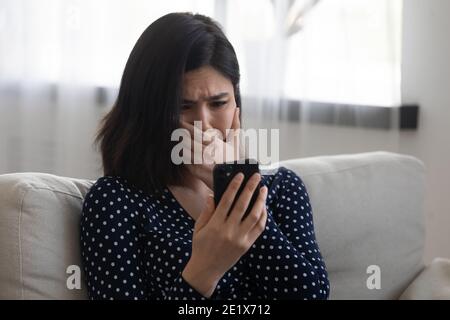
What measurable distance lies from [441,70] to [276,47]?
1.70 feet

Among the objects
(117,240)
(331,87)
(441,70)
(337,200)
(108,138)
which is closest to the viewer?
(117,240)

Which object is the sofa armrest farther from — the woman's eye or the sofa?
the woman's eye

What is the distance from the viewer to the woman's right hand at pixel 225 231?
3.67 feet

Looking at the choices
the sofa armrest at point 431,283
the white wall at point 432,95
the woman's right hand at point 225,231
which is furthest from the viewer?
the white wall at point 432,95

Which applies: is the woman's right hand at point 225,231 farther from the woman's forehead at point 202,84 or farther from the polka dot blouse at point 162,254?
the woman's forehead at point 202,84

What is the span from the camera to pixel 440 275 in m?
1.60

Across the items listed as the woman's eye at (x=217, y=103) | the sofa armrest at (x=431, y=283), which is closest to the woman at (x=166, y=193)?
the woman's eye at (x=217, y=103)

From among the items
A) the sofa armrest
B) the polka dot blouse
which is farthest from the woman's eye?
the sofa armrest

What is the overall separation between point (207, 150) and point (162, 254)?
0.19m

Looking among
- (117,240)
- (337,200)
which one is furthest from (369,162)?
(117,240)

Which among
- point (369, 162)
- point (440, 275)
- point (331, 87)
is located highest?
point (331, 87)

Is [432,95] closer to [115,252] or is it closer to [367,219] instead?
[367,219]
